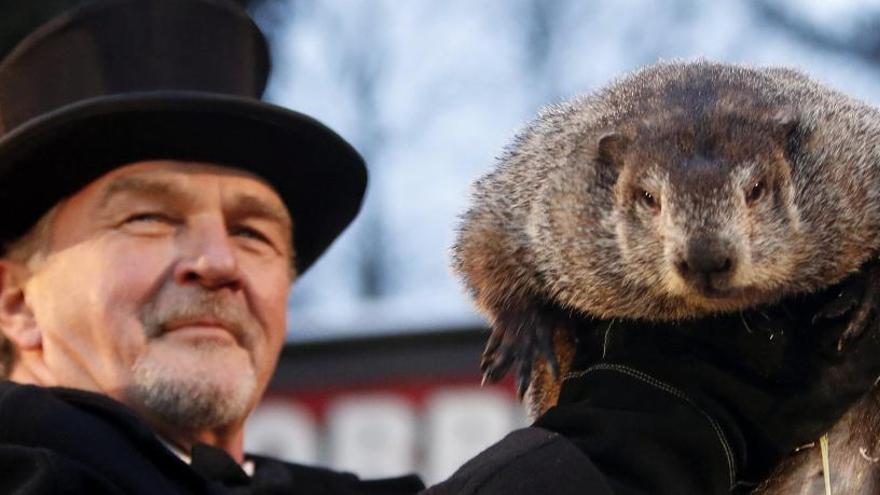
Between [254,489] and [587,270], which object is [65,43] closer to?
[254,489]

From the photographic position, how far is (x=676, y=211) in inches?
107

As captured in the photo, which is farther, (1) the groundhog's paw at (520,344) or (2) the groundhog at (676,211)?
(1) the groundhog's paw at (520,344)

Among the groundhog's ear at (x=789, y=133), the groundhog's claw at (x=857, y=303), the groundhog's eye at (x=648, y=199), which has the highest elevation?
the groundhog's ear at (x=789, y=133)

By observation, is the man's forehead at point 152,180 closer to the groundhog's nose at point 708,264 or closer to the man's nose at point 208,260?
the man's nose at point 208,260

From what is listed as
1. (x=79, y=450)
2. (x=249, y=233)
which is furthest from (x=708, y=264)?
(x=249, y=233)

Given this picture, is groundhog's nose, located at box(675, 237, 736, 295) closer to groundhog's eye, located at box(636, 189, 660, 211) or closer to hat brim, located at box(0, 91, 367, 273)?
groundhog's eye, located at box(636, 189, 660, 211)

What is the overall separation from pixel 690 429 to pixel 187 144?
5.21ft

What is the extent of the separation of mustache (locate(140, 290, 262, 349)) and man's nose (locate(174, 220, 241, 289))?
1.5 inches

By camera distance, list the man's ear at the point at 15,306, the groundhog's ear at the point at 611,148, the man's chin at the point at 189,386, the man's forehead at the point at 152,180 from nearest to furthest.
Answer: the groundhog's ear at the point at 611,148, the man's chin at the point at 189,386, the man's forehead at the point at 152,180, the man's ear at the point at 15,306

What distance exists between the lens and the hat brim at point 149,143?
349 cm

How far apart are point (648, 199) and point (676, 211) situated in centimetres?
12

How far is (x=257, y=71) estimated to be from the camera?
394 centimetres

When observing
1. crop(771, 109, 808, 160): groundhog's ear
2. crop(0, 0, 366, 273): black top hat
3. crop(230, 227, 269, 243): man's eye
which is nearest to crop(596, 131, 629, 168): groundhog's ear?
crop(771, 109, 808, 160): groundhog's ear

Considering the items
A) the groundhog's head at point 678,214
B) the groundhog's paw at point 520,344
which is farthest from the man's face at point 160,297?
the groundhog's head at point 678,214
